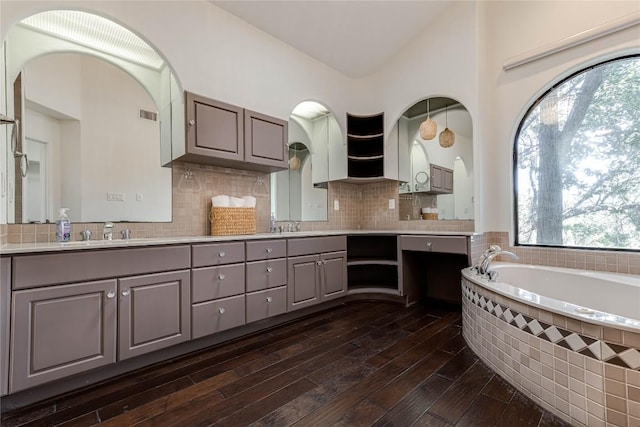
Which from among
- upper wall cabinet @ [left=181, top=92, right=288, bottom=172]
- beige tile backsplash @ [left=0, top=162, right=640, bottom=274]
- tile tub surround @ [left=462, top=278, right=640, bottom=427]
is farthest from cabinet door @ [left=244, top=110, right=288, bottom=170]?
tile tub surround @ [left=462, top=278, right=640, bottom=427]

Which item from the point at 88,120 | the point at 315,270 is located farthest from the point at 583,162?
the point at 88,120

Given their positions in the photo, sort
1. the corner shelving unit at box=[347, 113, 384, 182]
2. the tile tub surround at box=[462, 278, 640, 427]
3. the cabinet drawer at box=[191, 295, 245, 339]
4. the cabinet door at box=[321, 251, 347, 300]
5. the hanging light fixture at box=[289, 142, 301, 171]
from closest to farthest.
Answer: the tile tub surround at box=[462, 278, 640, 427]
the cabinet drawer at box=[191, 295, 245, 339]
the cabinet door at box=[321, 251, 347, 300]
the hanging light fixture at box=[289, 142, 301, 171]
the corner shelving unit at box=[347, 113, 384, 182]

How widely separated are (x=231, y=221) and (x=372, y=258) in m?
1.82

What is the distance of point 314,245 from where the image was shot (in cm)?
294

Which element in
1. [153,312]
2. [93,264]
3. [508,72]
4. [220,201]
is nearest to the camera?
[93,264]

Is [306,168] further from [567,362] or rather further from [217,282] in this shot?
[567,362]

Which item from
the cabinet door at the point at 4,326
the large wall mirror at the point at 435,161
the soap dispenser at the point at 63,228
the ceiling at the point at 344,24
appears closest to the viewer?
the cabinet door at the point at 4,326

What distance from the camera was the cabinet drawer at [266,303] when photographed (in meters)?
2.39

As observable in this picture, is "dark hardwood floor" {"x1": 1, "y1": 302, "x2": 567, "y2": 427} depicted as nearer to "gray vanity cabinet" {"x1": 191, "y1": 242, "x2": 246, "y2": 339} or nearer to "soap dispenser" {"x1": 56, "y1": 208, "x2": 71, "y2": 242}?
"gray vanity cabinet" {"x1": 191, "y1": 242, "x2": 246, "y2": 339}

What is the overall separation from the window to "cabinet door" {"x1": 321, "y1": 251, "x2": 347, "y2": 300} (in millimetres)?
1889

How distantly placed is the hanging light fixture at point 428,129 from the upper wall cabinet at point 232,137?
1.71 m

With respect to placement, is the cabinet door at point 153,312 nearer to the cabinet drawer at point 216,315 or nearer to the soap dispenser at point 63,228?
the cabinet drawer at point 216,315

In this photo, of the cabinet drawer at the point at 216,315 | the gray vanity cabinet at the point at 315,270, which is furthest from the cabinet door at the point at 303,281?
the cabinet drawer at the point at 216,315

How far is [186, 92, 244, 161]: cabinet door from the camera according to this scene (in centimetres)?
235
